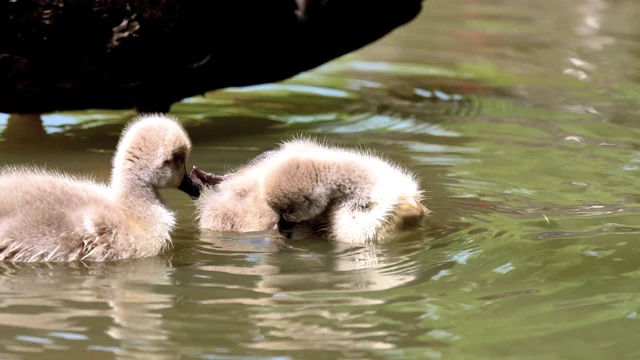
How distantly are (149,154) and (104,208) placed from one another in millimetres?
277

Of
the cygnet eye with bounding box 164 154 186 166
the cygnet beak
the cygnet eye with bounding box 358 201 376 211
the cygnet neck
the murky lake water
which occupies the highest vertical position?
the cygnet eye with bounding box 164 154 186 166

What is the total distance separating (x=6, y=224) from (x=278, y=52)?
3086 mm

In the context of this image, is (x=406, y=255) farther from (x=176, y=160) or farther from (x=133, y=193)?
(x=133, y=193)

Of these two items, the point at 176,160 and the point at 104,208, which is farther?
the point at 176,160

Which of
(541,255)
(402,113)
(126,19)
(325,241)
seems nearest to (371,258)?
(325,241)

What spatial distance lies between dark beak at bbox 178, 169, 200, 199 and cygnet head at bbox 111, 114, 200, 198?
0.63ft

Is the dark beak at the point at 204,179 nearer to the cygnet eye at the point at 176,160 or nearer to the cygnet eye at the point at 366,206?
the cygnet eye at the point at 176,160

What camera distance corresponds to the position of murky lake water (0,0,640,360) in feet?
12.4

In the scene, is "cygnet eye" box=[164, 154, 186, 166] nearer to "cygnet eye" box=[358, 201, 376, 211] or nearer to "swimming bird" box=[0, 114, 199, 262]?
"swimming bird" box=[0, 114, 199, 262]

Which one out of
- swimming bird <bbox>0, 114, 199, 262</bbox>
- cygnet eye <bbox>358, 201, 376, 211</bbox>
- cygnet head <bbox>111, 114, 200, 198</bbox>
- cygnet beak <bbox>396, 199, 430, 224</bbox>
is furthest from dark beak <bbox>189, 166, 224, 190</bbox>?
cygnet beak <bbox>396, 199, 430, 224</bbox>

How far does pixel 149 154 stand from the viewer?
15.5 feet

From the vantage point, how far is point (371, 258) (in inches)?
185

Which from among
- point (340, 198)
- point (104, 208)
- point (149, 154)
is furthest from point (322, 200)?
point (104, 208)

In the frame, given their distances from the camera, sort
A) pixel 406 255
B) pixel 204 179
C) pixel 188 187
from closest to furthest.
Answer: pixel 406 255
pixel 188 187
pixel 204 179
